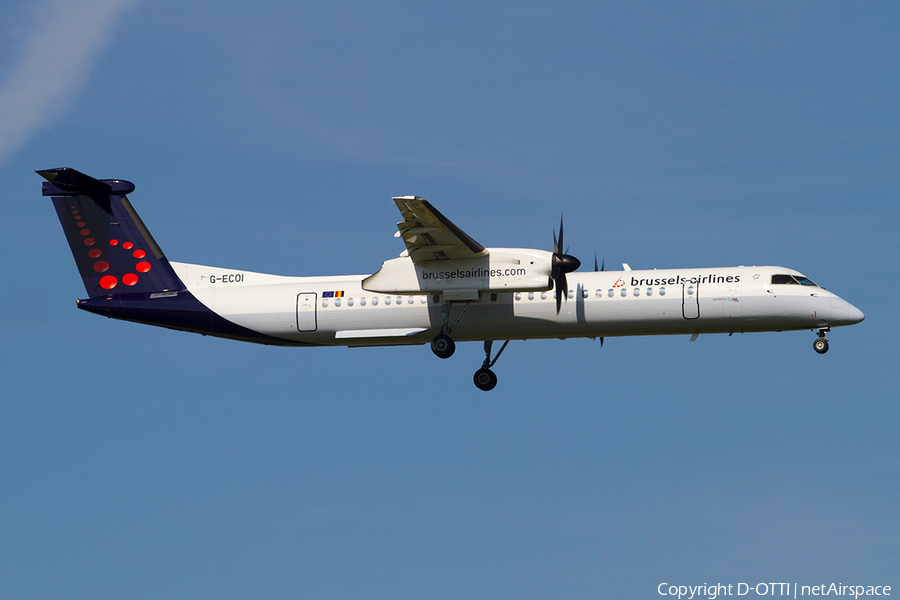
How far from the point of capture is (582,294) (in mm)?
27172

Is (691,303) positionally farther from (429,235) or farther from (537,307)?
(429,235)

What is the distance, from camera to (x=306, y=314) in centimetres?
2847

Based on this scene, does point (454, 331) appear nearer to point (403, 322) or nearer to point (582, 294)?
point (403, 322)

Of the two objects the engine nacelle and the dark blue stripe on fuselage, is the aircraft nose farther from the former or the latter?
the dark blue stripe on fuselage

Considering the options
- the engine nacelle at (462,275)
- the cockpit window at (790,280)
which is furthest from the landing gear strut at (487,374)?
the cockpit window at (790,280)

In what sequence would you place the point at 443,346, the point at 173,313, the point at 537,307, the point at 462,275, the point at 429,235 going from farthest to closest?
the point at 173,313
the point at 537,307
the point at 443,346
the point at 462,275
the point at 429,235

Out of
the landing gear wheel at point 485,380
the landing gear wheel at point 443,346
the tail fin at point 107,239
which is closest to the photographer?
the landing gear wheel at point 443,346

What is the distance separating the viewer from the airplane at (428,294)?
86.6ft

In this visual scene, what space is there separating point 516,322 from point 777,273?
267 inches

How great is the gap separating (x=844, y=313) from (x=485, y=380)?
9629 mm

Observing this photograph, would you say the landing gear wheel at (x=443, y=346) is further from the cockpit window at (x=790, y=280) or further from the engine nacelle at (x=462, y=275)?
the cockpit window at (x=790, y=280)

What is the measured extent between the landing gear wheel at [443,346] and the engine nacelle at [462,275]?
113 cm

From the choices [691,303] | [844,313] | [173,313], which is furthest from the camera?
[173,313]

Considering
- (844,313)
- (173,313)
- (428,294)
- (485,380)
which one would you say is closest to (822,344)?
(844,313)
